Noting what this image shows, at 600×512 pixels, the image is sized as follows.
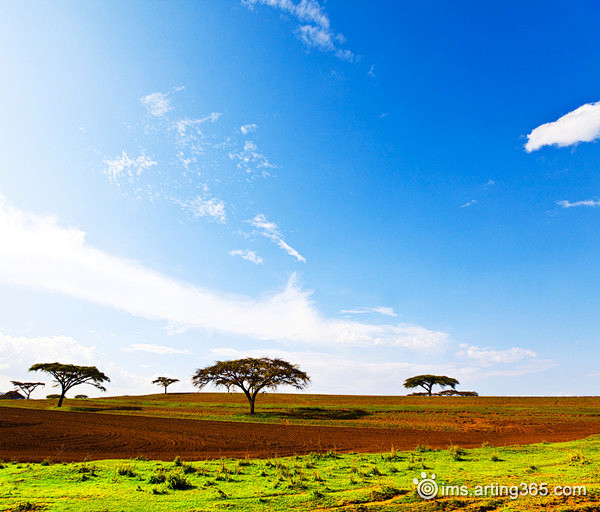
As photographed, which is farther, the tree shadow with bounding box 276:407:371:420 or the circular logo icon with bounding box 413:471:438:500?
the tree shadow with bounding box 276:407:371:420

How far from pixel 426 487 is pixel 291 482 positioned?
4.65 metres

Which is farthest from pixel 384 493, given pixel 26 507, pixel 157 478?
pixel 26 507

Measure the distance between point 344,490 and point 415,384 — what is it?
96.8 meters

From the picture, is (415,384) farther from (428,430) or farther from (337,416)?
(428,430)

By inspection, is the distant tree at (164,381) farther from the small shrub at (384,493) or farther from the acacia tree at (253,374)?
the small shrub at (384,493)

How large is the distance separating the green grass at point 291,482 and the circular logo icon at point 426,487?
0.29m

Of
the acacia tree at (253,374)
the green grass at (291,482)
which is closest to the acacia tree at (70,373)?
the acacia tree at (253,374)

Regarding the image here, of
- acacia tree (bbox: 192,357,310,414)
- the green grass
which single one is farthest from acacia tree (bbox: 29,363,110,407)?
the green grass

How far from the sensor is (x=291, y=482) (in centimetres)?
1307

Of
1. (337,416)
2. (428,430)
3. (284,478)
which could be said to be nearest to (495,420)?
(428,430)

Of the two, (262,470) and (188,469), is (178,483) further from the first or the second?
(262,470)

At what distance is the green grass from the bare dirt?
4.53 m

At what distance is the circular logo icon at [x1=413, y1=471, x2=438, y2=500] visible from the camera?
11.2 metres

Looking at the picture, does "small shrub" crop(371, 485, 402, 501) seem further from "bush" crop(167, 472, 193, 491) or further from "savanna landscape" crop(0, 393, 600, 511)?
"bush" crop(167, 472, 193, 491)
